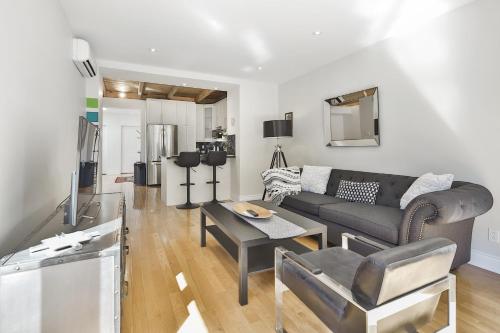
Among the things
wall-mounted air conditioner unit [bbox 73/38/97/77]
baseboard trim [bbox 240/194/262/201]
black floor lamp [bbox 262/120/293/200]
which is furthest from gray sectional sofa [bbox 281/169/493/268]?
wall-mounted air conditioner unit [bbox 73/38/97/77]

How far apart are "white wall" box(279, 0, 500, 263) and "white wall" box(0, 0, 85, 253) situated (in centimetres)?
355

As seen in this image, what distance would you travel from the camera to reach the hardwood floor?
157cm

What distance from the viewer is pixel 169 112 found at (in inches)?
295

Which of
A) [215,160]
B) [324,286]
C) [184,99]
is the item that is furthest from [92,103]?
[184,99]

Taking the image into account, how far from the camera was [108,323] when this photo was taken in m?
1.05

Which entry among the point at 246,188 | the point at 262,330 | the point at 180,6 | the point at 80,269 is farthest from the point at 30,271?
the point at 246,188

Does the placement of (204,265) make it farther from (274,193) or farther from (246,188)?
(246,188)

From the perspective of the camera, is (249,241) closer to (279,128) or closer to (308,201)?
(308,201)

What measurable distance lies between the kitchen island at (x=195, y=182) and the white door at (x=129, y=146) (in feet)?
19.0

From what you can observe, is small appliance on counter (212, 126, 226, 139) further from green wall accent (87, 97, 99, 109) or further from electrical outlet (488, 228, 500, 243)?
electrical outlet (488, 228, 500, 243)

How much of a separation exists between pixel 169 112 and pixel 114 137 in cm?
383

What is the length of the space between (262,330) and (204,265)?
991 millimetres

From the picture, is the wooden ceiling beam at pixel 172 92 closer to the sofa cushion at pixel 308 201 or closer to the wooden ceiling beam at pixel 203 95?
the wooden ceiling beam at pixel 203 95

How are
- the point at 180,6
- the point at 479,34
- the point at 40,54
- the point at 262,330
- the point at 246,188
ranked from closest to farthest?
the point at 262,330 < the point at 40,54 < the point at 479,34 < the point at 180,6 < the point at 246,188
